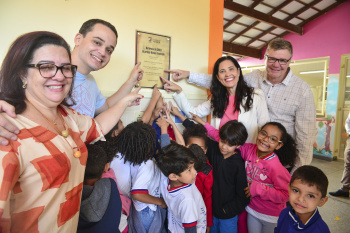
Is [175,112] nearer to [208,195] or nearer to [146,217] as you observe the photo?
[208,195]

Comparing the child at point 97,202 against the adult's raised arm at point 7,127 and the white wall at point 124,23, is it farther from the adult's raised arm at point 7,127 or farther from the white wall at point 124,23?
the white wall at point 124,23

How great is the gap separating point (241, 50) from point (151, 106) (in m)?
7.55

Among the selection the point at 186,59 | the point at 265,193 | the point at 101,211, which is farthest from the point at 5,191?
the point at 186,59

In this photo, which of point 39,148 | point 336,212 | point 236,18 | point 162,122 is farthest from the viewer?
point 236,18

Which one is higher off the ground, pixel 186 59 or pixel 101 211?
pixel 186 59

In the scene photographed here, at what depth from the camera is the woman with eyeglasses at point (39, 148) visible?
2.20ft

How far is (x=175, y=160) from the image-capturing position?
1390mm

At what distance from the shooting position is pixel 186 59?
7.89 ft

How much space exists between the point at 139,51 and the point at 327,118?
22.2ft

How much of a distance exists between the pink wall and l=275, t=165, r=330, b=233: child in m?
6.61

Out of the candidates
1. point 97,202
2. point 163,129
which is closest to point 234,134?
point 163,129

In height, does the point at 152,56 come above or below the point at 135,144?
above

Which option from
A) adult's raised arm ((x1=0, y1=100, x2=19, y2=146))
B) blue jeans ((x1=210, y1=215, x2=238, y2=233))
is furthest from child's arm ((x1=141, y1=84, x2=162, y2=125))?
adult's raised arm ((x1=0, y1=100, x2=19, y2=146))

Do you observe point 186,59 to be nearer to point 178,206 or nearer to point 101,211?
point 178,206
